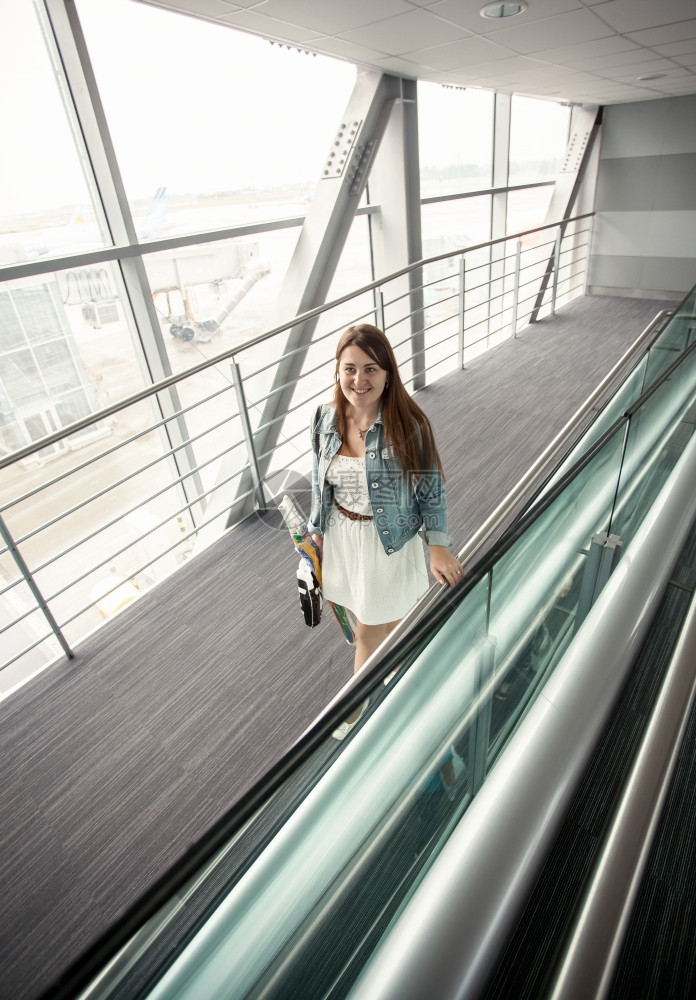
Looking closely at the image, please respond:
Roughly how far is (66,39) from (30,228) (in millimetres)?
872

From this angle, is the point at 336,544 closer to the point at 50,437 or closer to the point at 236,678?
the point at 236,678

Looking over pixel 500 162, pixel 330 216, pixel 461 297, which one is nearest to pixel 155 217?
pixel 330 216

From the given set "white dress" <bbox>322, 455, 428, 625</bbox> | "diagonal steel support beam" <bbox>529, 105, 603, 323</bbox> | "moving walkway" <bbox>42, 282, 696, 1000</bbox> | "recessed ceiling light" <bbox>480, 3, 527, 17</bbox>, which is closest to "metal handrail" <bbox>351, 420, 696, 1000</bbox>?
"moving walkway" <bbox>42, 282, 696, 1000</bbox>

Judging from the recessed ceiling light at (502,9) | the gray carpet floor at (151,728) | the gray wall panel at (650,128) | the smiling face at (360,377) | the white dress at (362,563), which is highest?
the recessed ceiling light at (502,9)

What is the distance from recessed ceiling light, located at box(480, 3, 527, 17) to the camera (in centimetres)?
234

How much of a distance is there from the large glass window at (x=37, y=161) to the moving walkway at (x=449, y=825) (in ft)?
9.21

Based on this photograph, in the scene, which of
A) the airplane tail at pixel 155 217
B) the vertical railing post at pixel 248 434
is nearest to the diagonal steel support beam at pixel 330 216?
the vertical railing post at pixel 248 434

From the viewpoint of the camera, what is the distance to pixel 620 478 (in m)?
1.61

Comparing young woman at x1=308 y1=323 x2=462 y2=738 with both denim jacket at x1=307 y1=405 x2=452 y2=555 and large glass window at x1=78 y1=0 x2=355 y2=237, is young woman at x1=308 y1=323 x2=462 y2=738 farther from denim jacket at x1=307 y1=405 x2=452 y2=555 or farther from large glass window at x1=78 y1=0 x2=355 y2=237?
large glass window at x1=78 y1=0 x2=355 y2=237

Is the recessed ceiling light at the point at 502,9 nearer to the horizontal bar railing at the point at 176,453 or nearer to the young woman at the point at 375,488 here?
the horizontal bar railing at the point at 176,453

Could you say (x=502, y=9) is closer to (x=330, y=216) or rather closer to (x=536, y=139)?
(x=330, y=216)

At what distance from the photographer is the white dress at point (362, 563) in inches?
58.7

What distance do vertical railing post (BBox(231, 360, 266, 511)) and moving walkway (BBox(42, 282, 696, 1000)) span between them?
182 cm

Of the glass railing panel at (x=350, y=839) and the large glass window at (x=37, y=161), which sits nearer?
the glass railing panel at (x=350, y=839)
